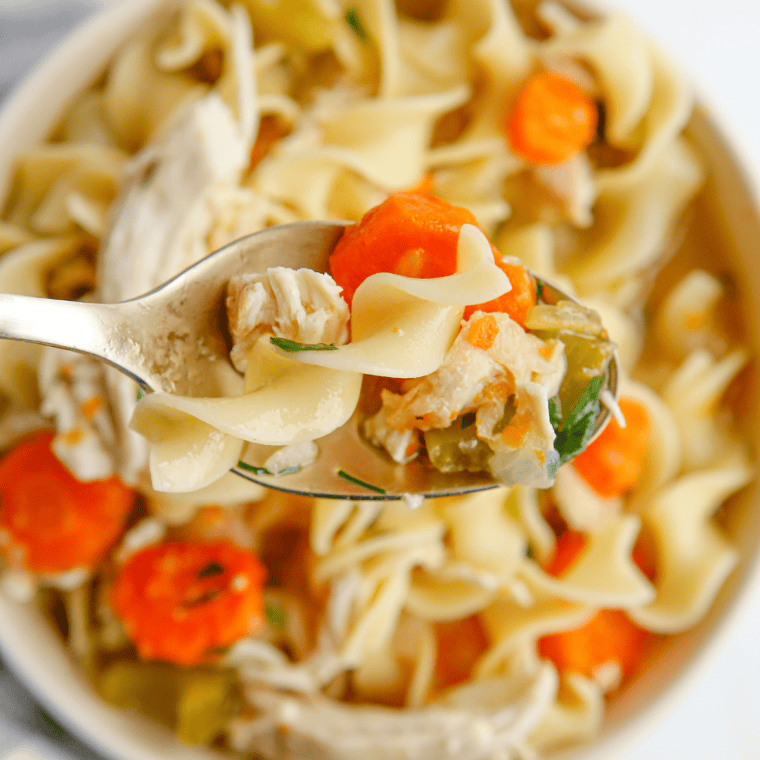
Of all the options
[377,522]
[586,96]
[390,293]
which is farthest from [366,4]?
[377,522]

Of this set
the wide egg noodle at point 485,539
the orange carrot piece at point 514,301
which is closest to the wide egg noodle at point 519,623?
the wide egg noodle at point 485,539

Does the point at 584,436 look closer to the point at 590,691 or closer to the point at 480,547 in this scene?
the point at 480,547

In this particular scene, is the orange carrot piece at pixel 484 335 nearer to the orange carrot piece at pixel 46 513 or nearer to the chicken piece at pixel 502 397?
the chicken piece at pixel 502 397

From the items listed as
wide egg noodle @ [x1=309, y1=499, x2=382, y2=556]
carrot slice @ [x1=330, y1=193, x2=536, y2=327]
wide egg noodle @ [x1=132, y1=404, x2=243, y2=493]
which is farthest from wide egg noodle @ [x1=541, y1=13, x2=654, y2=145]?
wide egg noodle @ [x1=132, y1=404, x2=243, y2=493]

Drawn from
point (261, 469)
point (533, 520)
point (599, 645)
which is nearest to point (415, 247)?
point (261, 469)

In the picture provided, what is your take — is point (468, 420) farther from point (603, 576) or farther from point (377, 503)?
point (603, 576)

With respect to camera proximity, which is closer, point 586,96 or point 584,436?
point 584,436

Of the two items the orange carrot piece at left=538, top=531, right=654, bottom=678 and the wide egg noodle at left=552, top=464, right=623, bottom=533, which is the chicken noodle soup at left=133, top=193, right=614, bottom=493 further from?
the orange carrot piece at left=538, top=531, right=654, bottom=678
